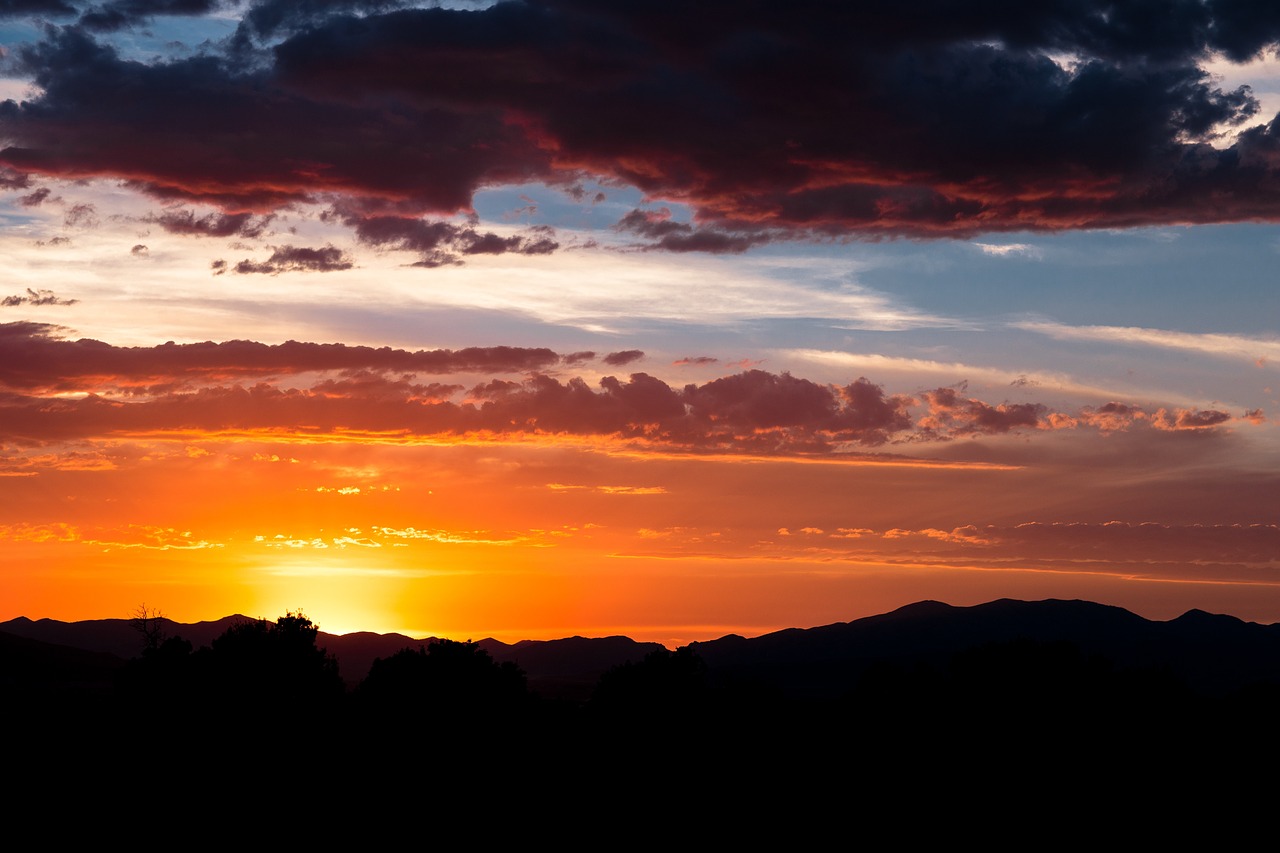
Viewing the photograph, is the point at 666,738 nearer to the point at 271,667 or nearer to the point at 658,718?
the point at 658,718

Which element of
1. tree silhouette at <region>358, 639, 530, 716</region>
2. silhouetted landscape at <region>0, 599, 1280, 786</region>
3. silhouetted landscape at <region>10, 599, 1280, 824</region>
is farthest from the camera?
tree silhouette at <region>358, 639, 530, 716</region>

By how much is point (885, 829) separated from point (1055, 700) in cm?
2188

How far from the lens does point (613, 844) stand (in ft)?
255

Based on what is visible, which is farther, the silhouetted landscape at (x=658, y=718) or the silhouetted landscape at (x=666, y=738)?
the silhouetted landscape at (x=658, y=718)

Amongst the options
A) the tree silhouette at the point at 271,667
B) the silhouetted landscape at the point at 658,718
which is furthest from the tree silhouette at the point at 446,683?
the tree silhouette at the point at 271,667

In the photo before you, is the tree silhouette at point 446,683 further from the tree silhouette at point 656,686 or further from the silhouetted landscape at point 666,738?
the tree silhouette at point 656,686

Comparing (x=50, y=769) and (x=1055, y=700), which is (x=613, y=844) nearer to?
(x=1055, y=700)

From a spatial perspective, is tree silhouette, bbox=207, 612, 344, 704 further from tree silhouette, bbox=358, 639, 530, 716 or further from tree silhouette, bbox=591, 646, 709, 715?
tree silhouette, bbox=591, 646, 709, 715

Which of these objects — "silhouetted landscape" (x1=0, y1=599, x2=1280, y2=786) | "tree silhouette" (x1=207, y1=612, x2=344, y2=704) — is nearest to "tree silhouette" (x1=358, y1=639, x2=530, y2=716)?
"silhouetted landscape" (x1=0, y1=599, x2=1280, y2=786)

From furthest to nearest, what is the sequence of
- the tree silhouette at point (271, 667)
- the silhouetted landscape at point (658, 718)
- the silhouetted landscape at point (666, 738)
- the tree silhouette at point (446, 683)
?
the tree silhouette at point (271, 667) < the tree silhouette at point (446, 683) < the silhouetted landscape at point (658, 718) < the silhouetted landscape at point (666, 738)

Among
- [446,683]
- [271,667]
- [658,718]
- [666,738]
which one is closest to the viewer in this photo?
[666,738]

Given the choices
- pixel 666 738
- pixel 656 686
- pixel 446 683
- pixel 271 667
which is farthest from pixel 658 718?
pixel 271 667

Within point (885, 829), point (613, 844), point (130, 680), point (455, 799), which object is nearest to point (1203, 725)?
point (885, 829)

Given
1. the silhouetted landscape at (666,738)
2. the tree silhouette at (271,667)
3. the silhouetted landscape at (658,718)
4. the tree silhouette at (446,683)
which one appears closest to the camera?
the silhouetted landscape at (666,738)
